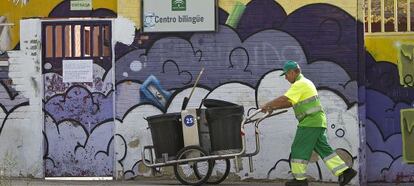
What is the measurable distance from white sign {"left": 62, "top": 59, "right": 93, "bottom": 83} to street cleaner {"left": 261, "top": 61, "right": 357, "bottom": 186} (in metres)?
3.37

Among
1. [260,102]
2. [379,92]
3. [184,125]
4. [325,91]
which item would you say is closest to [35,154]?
[184,125]

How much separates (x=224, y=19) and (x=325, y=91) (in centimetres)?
199

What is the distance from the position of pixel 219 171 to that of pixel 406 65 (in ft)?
11.4

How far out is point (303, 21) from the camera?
11016 millimetres

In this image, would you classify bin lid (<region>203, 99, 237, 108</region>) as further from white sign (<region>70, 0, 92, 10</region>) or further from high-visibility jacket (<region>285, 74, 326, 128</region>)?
white sign (<region>70, 0, 92, 10</region>)

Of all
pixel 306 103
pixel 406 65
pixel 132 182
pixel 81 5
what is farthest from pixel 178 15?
pixel 406 65

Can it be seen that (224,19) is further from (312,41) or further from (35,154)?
(35,154)

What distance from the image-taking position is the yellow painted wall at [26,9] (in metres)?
11.3

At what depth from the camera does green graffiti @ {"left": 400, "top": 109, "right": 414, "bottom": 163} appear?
11.1 m

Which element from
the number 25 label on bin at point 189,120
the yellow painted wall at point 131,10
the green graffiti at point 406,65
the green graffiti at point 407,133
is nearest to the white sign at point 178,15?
the yellow painted wall at point 131,10

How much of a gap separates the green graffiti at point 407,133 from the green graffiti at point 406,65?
0.47 m

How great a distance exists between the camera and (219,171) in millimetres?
10922

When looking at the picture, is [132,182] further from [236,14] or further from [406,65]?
[406,65]

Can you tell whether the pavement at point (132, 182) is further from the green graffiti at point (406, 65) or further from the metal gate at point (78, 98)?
the green graffiti at point (406, 65)
